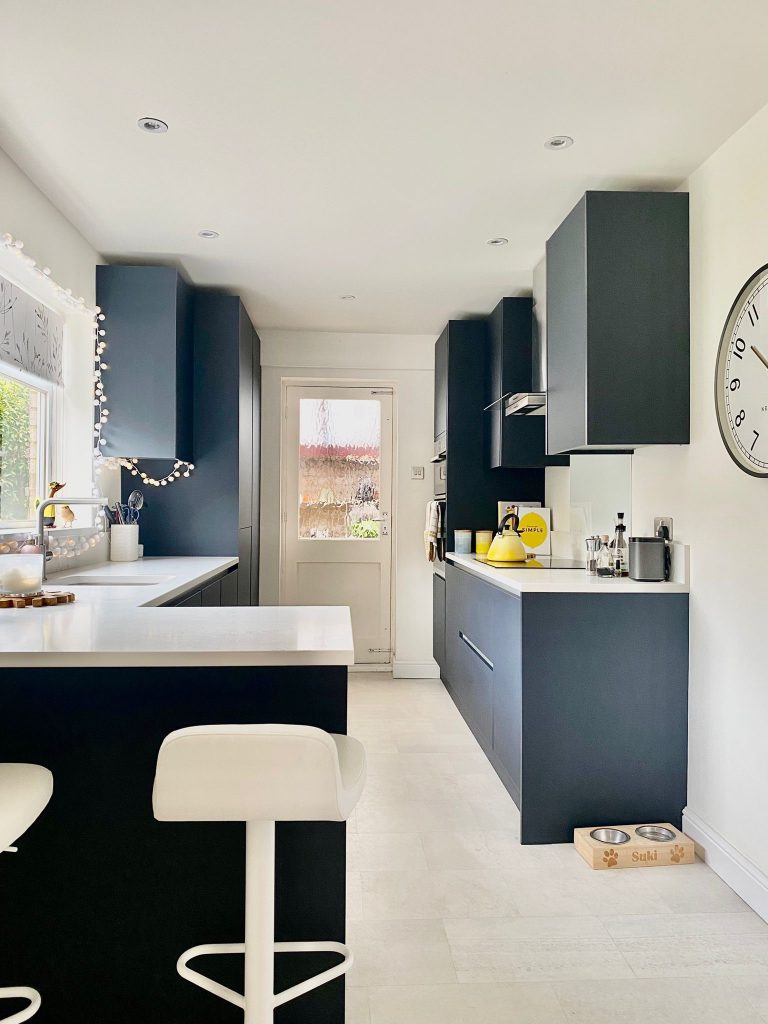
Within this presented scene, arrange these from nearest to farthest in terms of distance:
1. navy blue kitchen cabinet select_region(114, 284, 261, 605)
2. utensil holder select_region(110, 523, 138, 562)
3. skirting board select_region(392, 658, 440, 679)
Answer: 1. utensil holder select_region(110, 523, 138, 562)
2. navy blue kitchen cabinet select_region(114, 284, 261, 605)
3. skirting board select_region(392, 658, 440, 679)

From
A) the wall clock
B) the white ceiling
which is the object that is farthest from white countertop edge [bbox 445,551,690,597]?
the white ceiling

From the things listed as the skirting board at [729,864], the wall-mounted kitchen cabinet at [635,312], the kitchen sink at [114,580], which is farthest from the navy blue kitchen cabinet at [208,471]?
the skirting board at [729,864]

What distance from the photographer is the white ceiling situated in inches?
79.1

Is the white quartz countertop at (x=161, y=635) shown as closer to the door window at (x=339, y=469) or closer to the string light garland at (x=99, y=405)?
the string light garland at (x=99, y=405)

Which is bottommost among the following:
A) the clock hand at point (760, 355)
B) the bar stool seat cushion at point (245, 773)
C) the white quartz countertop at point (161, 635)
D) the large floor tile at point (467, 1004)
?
the large floor tile at point (467, 1004)

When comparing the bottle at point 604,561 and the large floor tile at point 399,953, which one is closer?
the large floor tile at point 399,953

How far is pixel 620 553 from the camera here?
129 inches

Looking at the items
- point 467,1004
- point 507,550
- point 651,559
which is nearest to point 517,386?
point 507,550

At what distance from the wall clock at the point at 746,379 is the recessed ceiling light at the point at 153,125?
1981 mm

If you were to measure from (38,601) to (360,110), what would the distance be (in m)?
1.84

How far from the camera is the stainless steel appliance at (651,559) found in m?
2.94

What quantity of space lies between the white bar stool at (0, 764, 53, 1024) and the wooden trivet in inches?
32.9

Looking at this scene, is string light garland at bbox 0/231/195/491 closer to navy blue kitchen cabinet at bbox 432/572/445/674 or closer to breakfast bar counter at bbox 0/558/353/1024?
navy blue kitchen cabinet at bbox 432/572/445/674

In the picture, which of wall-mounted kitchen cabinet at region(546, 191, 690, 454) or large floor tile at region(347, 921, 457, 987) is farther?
wall-mounted kitchen cabinet at region(546, 191, 690, 454)
